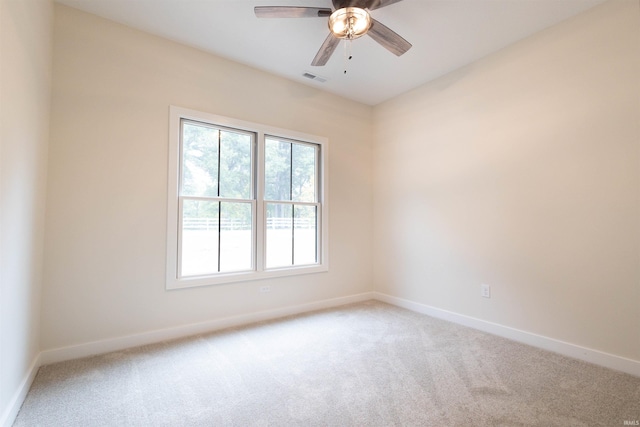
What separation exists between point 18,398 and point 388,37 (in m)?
3.46

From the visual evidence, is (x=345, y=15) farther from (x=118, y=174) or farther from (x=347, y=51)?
(x=118, y=174)

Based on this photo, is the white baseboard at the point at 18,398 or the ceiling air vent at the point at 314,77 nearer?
the white baseboard at the point at 18,398

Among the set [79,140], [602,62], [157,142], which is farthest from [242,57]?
[602,62]

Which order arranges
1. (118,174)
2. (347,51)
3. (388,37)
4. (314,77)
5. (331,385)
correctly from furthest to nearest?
1. (314,77)
2. (347,51)
3. (118,174)
4. (388,37)
5. (331,385)

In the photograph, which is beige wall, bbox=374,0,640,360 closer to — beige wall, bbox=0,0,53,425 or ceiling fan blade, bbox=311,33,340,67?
ceiling fan blade, bbox=311,33,340,67

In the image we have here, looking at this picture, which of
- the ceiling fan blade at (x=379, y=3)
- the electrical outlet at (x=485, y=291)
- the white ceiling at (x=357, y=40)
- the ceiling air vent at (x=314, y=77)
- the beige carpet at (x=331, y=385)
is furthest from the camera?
the ceiling air vent at (x=314, y=77)

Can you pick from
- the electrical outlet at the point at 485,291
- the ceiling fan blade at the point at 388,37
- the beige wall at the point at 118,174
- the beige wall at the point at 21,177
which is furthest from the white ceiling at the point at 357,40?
the electrical outlet at the point at 485,291

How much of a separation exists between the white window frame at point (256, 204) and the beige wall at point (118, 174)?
0.24 ft

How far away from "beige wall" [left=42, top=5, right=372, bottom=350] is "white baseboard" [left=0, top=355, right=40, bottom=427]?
0.25m

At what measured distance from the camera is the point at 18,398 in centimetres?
171

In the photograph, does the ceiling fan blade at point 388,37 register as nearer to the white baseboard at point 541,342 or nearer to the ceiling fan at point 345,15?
the ceiling fan at point 345,15

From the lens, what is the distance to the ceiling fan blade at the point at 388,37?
2163 mm

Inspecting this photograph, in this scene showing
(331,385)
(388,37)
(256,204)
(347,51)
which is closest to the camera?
(331,385)

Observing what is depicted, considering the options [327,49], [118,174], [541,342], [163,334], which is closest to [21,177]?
[118,174]
